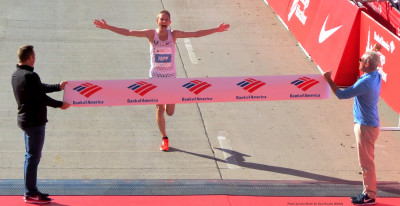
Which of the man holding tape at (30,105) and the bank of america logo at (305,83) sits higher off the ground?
the bank of america logo at (305,83)

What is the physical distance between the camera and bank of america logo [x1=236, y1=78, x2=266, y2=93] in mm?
8617

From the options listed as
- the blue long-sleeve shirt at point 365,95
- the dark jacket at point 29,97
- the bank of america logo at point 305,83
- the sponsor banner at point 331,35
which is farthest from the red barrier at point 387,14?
the dark jacket at point 29,97

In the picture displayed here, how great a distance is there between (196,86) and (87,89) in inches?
53.1

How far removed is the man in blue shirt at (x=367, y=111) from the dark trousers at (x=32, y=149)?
131 inches

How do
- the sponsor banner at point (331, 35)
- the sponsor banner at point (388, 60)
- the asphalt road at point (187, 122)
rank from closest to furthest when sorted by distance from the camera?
1. the asphalt road at point (187, 122)
2. the sponsor banner at point (388, 60)
3. the sponsor banner at point (331, 35)

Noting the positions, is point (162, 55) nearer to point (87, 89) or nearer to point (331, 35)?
point (87, 89)

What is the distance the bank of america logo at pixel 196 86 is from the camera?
28.0 ft

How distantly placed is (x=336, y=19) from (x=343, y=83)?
1.29 m

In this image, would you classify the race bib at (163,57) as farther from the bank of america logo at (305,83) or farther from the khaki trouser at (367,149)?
the khaki trouser at (367,149)

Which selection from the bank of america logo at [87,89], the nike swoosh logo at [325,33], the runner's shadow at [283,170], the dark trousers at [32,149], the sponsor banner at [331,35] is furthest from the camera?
the nike swoosh logo at [325,33]

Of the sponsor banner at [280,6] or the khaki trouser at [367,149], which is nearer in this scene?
the khaki trouser at [367,149]

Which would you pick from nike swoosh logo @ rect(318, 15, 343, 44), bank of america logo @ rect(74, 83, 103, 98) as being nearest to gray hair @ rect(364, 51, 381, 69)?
bank of america logo @ rect(74, 83, 103, 98)

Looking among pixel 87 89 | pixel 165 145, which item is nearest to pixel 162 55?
pixel 165 145

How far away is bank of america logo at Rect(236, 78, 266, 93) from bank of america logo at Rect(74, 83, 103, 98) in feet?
5.82
